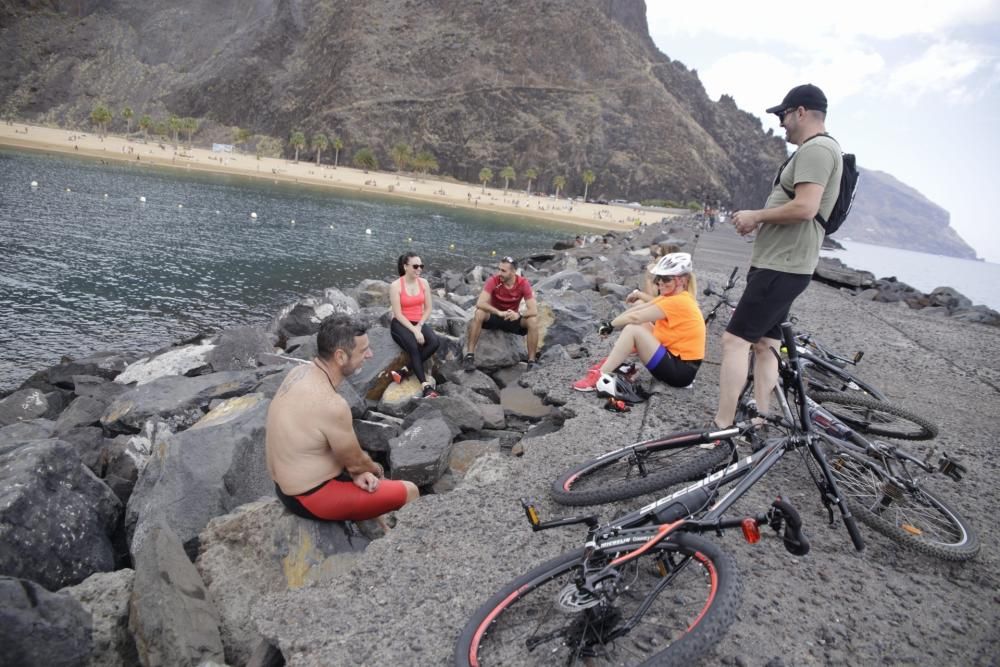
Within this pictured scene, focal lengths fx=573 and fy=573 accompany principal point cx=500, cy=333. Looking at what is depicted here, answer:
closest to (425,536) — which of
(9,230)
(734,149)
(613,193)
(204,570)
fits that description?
(204,570)

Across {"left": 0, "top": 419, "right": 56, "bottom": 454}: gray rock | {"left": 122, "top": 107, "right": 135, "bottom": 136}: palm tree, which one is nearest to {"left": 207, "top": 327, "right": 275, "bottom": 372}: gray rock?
{"left": 0, "top": 419, "right": 56, "bottom": 454}: gray rock

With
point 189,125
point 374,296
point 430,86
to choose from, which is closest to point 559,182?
point 430,86

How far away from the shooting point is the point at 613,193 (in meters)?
106

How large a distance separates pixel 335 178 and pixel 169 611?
82.5m

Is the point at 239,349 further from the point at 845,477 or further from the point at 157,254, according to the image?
the point at 157,254

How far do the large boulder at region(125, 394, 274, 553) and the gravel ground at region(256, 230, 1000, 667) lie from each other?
1.72 metres

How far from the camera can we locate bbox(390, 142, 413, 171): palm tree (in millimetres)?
99875

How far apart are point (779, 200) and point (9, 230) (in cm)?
2450

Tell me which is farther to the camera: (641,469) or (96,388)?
(96,388)

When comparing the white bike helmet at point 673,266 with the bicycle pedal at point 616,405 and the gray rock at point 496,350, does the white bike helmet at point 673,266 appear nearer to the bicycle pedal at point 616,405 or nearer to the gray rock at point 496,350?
the bicycle pedal at point 616,405

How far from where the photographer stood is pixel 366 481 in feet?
13.4

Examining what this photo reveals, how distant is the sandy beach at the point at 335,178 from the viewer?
6238 centimetres

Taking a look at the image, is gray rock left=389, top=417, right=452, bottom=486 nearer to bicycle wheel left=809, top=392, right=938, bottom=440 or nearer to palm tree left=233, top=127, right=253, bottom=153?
bicycle wheel left=809, top=392, right=938, bottom=440

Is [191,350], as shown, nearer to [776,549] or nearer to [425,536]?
[425,536]
